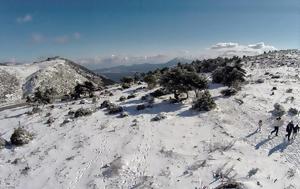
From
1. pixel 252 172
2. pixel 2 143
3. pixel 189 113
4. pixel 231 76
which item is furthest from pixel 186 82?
pixel 2 143

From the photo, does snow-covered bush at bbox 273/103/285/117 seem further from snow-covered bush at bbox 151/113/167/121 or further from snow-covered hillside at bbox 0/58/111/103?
snow-covered hillside at bbox 0/58/111/103

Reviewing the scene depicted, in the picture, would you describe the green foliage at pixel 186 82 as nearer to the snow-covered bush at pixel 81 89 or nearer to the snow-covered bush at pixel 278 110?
the snow-covered bush at pixel 278 110

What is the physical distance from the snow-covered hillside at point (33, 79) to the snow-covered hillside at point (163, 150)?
236ft

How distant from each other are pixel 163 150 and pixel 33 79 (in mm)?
107589

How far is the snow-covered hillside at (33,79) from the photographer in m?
114

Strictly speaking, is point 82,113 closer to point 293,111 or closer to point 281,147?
point 281,147

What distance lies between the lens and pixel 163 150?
29.5m

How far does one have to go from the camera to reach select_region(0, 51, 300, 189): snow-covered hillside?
2438 cm

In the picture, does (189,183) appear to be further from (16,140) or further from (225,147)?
(16,140)

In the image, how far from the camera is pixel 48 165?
97.5ft

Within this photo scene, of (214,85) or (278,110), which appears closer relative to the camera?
(278,110)

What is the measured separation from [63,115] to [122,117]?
11.5 meters

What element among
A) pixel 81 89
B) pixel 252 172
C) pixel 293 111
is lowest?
pixel 252 172

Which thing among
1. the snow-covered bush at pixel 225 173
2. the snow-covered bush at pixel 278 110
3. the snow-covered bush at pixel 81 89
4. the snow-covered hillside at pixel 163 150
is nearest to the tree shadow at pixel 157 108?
the snow-covered hillside at pixel 163 150
